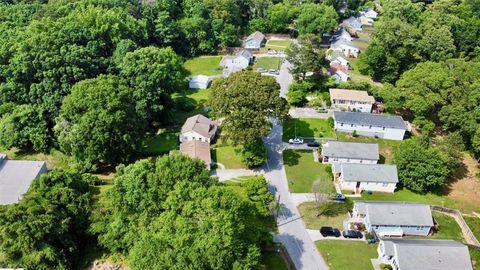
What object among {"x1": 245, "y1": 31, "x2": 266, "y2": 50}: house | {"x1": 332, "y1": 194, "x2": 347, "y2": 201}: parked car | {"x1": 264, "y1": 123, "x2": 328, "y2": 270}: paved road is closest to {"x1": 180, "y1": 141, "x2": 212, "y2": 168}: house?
{"x1": 264, "y1": 123, "x2": 328, "y2": 270}: paved road

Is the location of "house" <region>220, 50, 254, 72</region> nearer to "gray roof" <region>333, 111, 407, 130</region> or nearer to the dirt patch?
"gray roof" <region>333, 111, 407, 130</region>

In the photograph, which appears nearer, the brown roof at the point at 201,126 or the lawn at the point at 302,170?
the lawn at the point at 302,170

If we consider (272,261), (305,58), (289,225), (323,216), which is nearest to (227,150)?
(289,225)

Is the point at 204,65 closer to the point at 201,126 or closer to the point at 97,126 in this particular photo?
the point at 201,126

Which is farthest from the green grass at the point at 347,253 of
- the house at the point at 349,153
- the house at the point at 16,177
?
the house at the point at 16,177

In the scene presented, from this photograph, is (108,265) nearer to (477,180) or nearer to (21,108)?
(21,108)

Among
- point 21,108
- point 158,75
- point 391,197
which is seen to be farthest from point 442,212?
point 21,108

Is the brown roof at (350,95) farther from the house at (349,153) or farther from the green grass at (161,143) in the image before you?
the green grass at (161,143)
